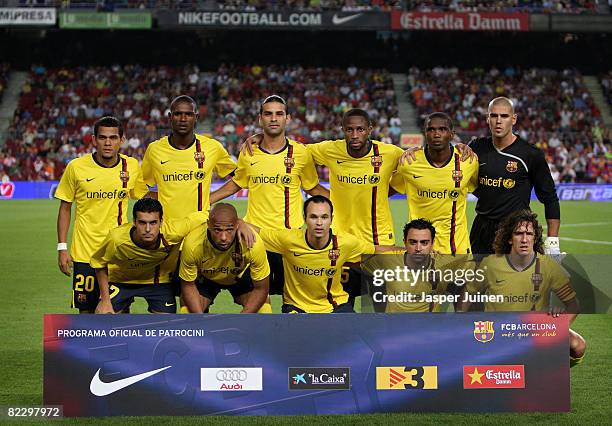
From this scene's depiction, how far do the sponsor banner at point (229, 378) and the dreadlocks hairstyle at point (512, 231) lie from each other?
2005mm

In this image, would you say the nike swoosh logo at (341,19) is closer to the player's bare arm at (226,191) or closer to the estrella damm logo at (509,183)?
the player's bare arm at (226,191)

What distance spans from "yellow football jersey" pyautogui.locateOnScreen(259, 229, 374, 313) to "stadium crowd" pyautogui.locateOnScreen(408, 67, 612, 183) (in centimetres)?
2503

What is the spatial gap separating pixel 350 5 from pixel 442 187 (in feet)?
104

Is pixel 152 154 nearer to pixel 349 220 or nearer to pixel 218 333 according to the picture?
pixel 349 220

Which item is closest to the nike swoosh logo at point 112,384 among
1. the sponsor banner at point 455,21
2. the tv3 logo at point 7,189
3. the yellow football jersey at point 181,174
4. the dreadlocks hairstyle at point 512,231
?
the yellow football jersey at point 181,174

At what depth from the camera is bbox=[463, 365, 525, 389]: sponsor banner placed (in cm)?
586

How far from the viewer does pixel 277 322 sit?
584cm

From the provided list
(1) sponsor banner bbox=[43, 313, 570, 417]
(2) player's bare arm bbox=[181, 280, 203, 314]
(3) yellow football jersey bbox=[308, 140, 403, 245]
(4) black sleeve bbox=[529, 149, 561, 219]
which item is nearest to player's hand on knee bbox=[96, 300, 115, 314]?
(2) player's bare arm bbox=[181, 280, 203, 314]

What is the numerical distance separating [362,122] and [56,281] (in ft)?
22.4

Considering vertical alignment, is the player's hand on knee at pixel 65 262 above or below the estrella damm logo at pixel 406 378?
above

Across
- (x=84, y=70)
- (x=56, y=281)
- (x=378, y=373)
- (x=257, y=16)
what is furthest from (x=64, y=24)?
(x=378, y=373)

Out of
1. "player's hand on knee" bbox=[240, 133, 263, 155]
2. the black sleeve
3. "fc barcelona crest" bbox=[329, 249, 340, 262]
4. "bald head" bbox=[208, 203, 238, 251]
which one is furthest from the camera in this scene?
"player's hand on knee" bbox=[240, 133, 263, 155]

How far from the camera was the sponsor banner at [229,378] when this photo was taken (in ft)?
19.0

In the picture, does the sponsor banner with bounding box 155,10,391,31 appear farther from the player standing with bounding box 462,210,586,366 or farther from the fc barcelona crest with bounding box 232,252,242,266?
the player standing with bounding box 462,210,586,366
